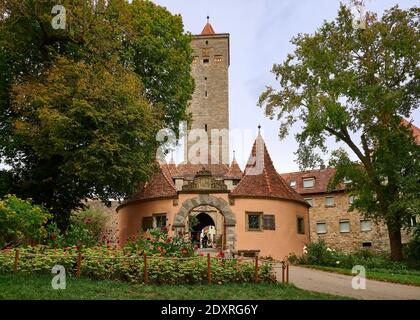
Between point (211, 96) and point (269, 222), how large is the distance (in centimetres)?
1737

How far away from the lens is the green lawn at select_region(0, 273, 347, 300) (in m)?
10.5

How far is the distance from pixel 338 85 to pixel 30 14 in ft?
50.5

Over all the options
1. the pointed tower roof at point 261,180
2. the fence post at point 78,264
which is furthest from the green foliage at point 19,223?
the pointed tower roof at point 261,180

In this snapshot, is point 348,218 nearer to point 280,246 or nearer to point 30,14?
point 280,246

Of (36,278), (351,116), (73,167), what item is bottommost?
(36,278)

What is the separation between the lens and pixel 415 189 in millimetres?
23312

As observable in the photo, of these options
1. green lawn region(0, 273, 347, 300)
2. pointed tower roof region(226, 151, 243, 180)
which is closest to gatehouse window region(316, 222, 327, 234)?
pointed tower roof region(226, 151, 243, 180)

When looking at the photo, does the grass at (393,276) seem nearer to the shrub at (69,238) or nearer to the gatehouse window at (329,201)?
the shrub at (69,238)

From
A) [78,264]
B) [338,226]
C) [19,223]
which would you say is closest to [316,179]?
[338,226]

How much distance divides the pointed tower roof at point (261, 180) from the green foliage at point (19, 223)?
38.3 ft

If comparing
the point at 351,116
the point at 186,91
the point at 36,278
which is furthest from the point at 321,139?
the point at 36,278

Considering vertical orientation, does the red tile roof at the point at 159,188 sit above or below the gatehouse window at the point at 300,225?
above

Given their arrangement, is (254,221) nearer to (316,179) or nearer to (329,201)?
(329,201)

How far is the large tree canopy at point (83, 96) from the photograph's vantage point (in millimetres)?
18984
